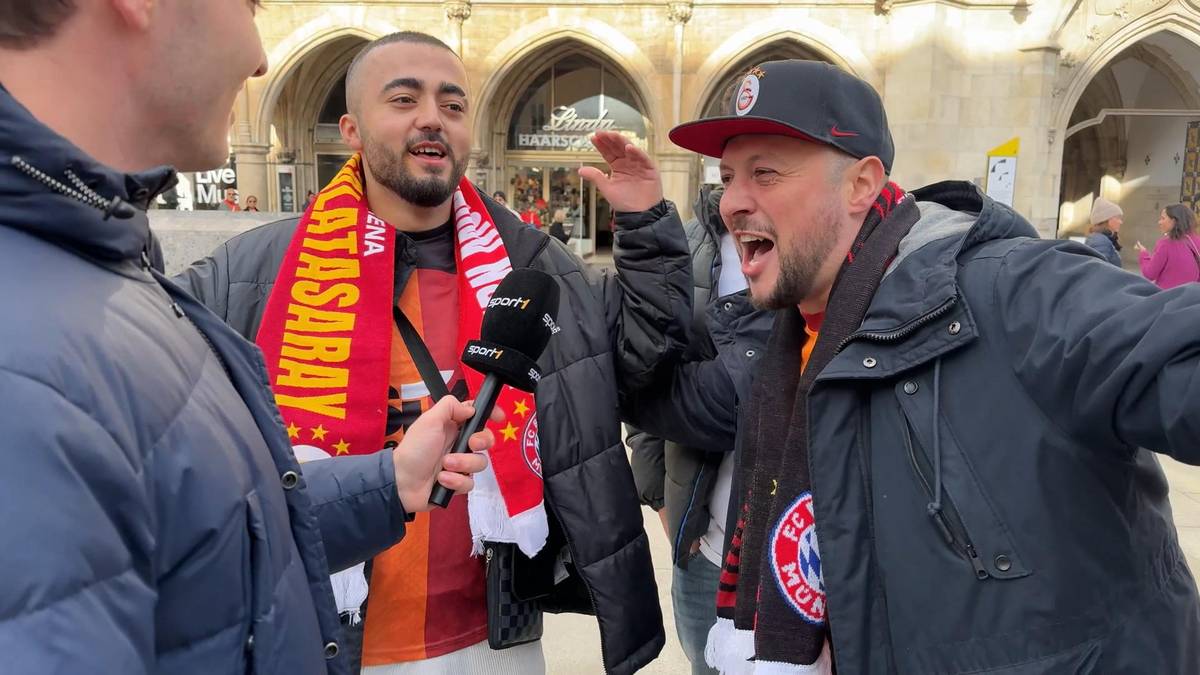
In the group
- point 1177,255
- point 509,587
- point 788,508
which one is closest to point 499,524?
point 509,587

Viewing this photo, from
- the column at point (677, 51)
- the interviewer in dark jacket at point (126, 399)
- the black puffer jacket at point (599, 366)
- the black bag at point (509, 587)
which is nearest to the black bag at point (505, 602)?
the black bag at point (509, 587)

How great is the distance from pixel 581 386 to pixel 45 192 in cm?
145

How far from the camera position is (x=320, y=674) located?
40.3 inches

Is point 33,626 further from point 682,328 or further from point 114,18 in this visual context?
point 682,328

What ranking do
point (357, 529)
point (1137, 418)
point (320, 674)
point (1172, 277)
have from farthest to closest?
point (1172, 277)
point (357, 529)
point (1137, 418)
point (320, 674)

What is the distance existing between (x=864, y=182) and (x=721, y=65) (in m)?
14.9

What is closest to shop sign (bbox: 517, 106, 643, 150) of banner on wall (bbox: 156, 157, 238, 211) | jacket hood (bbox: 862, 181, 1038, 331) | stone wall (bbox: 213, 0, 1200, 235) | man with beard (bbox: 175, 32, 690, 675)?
stone wall (bbox: 213, 0, 1200, 235)

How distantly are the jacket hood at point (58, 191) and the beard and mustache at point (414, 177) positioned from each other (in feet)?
4.50

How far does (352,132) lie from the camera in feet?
7.86

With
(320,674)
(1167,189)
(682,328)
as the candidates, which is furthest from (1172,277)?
(1167,189)

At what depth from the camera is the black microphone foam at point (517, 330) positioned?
159 cm

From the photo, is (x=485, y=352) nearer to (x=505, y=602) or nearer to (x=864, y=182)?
(x=505, y=602)

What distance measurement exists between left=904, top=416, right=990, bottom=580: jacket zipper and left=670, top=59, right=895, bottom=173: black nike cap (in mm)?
718

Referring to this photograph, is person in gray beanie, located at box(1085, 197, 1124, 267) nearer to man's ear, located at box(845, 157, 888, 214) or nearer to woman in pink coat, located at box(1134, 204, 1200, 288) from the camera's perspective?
woman in pink coat, located at box(1134, 204, 1200, 288)
